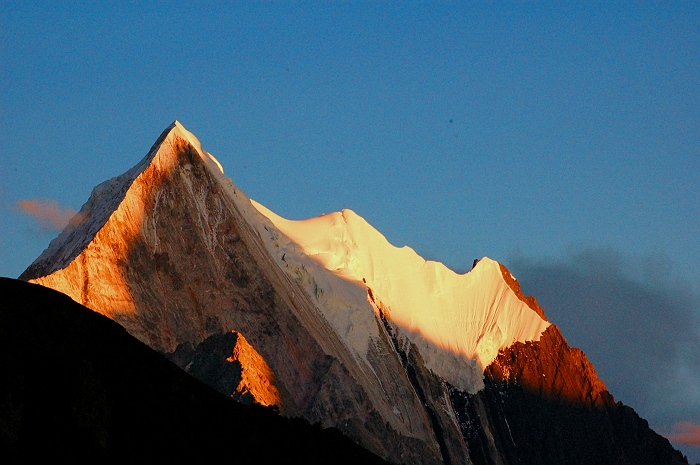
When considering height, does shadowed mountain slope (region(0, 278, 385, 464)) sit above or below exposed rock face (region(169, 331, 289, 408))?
below

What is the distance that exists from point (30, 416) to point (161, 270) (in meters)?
105

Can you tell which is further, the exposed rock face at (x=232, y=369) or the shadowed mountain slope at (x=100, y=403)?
the exposed rock face at (x=232, y=369)

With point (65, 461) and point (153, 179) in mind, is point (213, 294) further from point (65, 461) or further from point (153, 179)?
point (65, 461)

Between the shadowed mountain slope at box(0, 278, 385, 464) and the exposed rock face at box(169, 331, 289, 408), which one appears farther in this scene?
the exposed rock face at box(169, 331, 289, 408)

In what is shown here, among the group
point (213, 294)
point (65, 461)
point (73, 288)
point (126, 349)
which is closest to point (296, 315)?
point (213, 294)

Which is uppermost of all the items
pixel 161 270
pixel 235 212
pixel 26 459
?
pixel 235 212

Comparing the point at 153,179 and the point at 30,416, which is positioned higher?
the point at 153,179

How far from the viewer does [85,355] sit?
270ft

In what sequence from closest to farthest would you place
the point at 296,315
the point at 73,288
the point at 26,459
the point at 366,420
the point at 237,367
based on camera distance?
the point at 26,459, the point at 237,367, the point at 73,288, the point at 366,420, the point at 296,315

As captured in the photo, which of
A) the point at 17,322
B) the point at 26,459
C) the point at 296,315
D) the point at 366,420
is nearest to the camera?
the point at 26,459

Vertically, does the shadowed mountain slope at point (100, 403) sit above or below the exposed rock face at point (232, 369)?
below

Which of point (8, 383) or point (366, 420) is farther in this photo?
point (366, 420)

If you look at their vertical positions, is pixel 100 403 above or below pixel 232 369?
below

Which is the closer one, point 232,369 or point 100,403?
point 100,403
